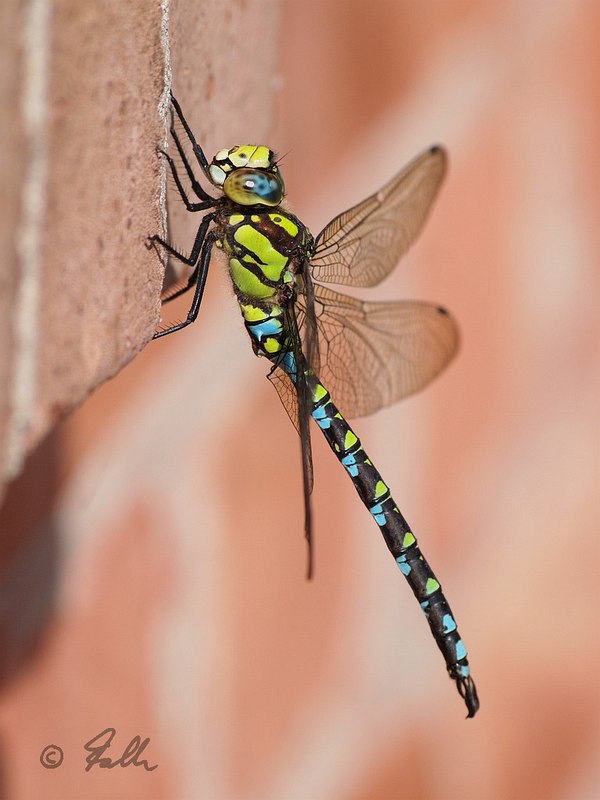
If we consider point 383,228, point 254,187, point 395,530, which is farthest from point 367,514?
point 254,187

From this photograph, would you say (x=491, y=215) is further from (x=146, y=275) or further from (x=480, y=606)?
(x=146, y=275)

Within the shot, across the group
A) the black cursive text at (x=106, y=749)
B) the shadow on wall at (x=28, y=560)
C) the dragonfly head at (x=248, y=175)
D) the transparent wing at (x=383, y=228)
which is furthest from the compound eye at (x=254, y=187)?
the black cursive text at (x=106, y=749)

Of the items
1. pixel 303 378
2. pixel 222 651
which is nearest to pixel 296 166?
pixel 303 378

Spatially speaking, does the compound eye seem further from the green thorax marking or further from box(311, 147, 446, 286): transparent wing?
box(311, 147, 446, 286): transparent wing

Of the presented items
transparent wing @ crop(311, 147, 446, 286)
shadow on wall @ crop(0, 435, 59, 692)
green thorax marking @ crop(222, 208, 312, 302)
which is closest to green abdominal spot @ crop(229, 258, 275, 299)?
green thorax marking @ crop(222, 208, 312, 302)

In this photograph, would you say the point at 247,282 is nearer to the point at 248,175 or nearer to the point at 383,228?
the point at 248,175

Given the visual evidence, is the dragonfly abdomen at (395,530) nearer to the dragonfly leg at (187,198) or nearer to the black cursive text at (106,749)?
the dragonfly leg at (187,198)
